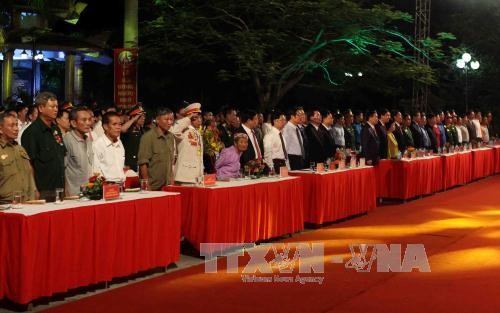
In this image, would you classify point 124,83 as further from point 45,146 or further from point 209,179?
point 45,146

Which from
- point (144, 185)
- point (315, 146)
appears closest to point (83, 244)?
point (144, 185)

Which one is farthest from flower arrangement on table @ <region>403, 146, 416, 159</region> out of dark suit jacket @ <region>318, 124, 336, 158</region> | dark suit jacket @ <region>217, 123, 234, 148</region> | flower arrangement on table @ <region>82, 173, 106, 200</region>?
flower arrangement on table @ <region>82, 173, 106, 200</region>

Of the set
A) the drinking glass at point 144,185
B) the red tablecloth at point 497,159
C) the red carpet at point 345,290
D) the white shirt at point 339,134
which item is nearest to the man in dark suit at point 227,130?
the white shirt at point 339,134

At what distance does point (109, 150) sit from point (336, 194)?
166 inches

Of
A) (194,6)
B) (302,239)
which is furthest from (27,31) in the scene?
(302,239)

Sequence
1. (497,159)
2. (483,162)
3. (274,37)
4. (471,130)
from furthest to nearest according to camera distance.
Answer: (497,159) < (471,130) < (483,162) < (274,37)

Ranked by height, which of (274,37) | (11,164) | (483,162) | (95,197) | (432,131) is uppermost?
(274,37)

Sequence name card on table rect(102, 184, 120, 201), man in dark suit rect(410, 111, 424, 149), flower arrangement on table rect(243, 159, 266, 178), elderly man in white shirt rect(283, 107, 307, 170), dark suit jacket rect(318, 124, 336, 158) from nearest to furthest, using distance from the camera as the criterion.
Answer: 1. name card on table rect(102, 184, 120, 201)
2. flower arrangement on table rect(243, 159, 266, 178)
3. elderly man in white shirt rect(283, 107, 307, 170)
4. dark suit jacket rect(318, 124, 336, 158)
5. man in dark suit rect(410, 111, 424, 149)

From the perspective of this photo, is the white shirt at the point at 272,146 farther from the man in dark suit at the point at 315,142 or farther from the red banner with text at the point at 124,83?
the red banner with text at the point at 124,83

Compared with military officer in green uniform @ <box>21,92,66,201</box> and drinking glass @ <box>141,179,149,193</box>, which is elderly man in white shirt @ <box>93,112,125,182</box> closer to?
drinking glass @ <box>141,179,149,193</box>

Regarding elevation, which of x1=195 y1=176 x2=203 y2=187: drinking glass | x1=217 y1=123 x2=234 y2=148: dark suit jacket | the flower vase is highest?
x1=217 y1=123 x2=234 y2=148: dark suit jacket

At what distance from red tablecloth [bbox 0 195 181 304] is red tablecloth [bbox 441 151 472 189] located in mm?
9031

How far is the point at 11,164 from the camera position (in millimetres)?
5832

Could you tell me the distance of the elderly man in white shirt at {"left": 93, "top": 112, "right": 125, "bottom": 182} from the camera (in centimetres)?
650
